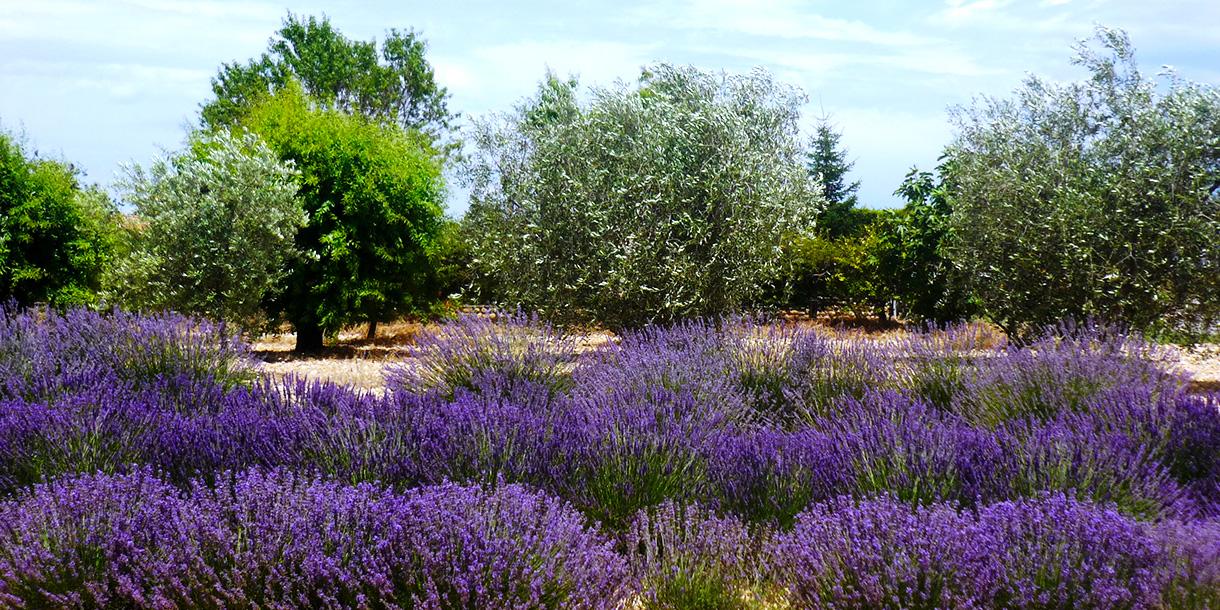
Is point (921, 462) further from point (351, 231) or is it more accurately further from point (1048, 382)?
point (351, 231)

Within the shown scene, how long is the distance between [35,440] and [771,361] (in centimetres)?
444

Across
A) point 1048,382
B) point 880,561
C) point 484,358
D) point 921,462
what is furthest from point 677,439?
point 484,358

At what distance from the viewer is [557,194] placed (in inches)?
432

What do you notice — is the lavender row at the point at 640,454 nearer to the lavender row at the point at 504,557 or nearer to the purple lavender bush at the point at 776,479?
the purple lavender bush at the point at 776,479

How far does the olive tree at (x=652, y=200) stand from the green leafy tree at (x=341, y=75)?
20.2m

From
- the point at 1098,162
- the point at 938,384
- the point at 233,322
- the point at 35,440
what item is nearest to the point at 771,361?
the point at 938,384

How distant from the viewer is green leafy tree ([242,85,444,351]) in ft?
45.0

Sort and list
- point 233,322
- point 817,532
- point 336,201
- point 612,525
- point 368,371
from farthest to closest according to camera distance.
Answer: point 336,201 → point 233,322 → point 368,371 → point 612,525 → point 817,532

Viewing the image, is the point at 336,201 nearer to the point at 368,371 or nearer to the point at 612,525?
the point at 368,371

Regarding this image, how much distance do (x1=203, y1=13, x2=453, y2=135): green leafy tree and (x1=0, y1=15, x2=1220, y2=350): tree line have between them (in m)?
16.5

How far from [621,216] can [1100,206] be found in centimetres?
490

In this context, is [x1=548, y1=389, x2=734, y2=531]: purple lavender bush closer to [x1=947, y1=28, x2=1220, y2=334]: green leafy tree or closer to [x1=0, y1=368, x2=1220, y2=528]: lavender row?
[x1=0, y1=368, x2=1220, y2=528]: lavender row

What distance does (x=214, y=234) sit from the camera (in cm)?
1273

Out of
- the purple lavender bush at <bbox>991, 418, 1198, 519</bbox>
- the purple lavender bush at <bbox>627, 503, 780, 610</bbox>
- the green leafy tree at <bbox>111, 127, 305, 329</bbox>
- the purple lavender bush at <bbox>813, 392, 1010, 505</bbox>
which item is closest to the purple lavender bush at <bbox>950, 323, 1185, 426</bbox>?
the purple lavender bush at <bbox>991, 418, 1198, 519</bbox>
